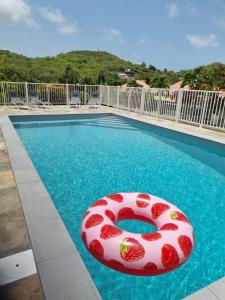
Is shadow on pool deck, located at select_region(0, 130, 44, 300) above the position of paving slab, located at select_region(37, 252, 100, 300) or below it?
above

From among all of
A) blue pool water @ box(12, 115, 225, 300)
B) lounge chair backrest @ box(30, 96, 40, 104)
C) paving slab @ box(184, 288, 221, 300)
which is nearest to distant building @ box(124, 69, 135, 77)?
lounge chair backrest @ box(30, 96, 40, 104)

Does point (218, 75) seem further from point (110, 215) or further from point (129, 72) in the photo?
point (129, 72)

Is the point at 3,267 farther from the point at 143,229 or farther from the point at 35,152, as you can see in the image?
the point at 35,152

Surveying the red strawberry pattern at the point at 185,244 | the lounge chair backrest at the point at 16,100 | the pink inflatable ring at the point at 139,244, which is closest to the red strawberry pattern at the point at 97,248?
the pink inflatable ring at the point at 139,244

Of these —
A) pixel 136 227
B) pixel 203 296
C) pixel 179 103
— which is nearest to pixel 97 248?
pixel 203 296

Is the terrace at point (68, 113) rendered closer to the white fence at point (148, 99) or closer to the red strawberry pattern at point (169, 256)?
the white fence at point (148, 99)

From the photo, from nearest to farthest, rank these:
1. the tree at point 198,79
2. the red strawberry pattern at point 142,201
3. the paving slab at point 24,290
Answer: the paving slab at point 24,290 → the red strawberry pattern at point 142,201 → the tree at point 198,79

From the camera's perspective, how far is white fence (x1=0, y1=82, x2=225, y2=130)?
749 cm

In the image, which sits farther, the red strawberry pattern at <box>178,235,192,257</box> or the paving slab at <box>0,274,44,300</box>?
the red strawberry pattern at <box>178,235,192,257</box>

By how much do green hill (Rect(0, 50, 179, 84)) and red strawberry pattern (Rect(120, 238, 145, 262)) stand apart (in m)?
26.3

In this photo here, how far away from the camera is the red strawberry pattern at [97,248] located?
1843mm

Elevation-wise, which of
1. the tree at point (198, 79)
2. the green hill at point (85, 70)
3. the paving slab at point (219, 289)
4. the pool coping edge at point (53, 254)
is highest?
the green hill at point (85, 70)

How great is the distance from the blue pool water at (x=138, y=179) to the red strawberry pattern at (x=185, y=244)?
1.19 feet

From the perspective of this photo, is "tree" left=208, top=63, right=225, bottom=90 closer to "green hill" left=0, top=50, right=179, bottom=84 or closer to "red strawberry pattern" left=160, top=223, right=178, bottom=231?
"red strawberry pattern" left=160, top=223, right=178, bottom=231
